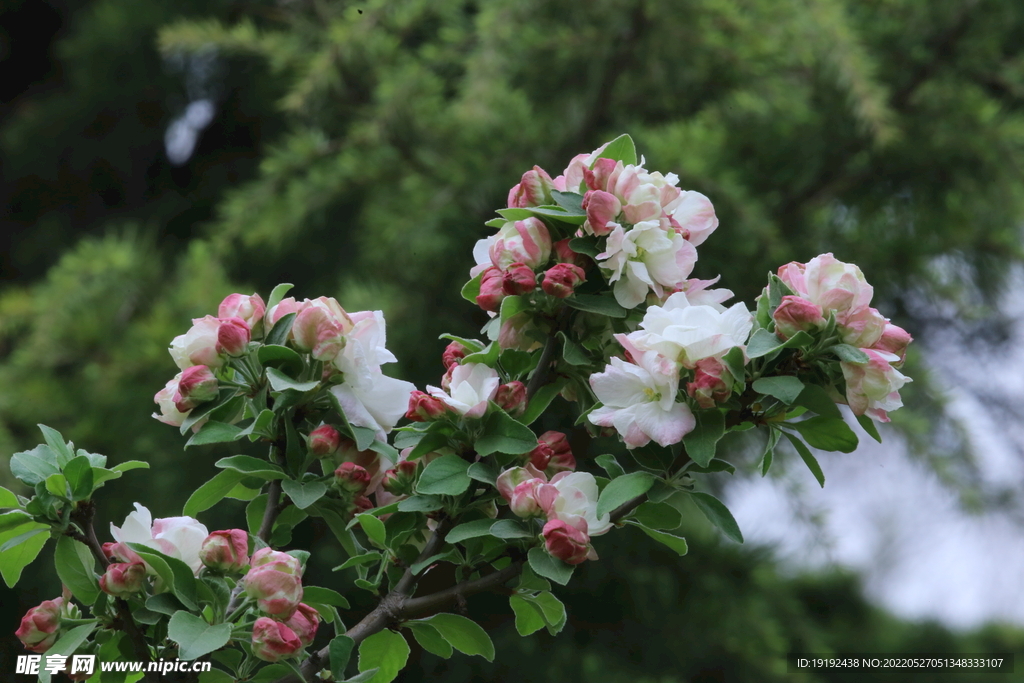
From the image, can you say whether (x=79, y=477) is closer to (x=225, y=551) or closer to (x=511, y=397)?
(x=225, y=551)

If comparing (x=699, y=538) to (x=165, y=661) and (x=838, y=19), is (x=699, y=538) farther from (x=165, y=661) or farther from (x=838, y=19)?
(x=165, y=661)

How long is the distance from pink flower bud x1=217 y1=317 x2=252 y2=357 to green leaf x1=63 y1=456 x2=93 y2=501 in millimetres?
73

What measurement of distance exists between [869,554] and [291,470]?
371 cm

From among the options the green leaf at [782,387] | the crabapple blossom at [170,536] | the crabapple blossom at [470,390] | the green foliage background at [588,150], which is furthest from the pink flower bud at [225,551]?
the green foliage background at [588,150]

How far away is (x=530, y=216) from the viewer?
0.40 metres

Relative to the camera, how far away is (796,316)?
0.35m

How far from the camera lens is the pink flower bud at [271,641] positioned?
1.12ft

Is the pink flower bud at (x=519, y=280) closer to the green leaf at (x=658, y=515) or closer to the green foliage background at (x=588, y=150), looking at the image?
the green leaf at (x=658, y=515)

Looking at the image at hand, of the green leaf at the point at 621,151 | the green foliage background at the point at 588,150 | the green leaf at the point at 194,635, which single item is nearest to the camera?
the green leaf at the point at 194,635

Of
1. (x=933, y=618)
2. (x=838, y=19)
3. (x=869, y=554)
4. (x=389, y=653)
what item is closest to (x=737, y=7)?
(x=838, y=19)

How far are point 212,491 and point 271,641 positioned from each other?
108 mm

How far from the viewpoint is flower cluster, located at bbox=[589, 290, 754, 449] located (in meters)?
0.34

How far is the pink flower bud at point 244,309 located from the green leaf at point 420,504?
0.38ft

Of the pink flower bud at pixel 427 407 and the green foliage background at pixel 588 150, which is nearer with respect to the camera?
the pink flower bud at pixel 427 407
